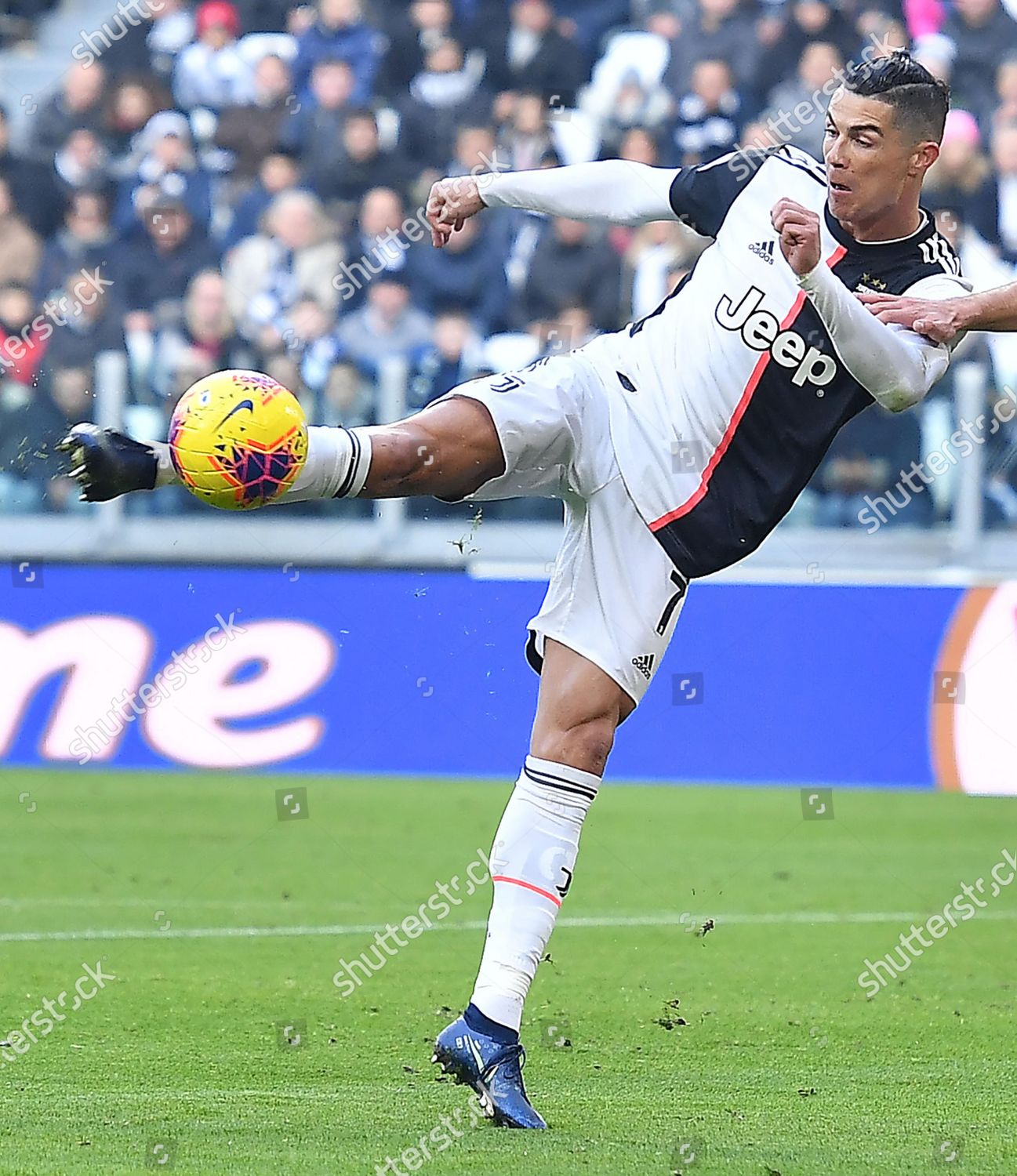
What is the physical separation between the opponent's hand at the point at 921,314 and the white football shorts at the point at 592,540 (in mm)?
686

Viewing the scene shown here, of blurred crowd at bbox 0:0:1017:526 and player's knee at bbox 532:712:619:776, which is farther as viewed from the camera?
blurred crowd at bbox 0:0:1017:526

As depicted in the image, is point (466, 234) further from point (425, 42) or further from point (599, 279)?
point (425, 42)

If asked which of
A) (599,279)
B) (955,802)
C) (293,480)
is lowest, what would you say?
(955,802)

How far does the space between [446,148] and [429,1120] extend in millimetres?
9067

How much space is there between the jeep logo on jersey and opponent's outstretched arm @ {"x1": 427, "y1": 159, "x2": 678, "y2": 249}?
0.33 m

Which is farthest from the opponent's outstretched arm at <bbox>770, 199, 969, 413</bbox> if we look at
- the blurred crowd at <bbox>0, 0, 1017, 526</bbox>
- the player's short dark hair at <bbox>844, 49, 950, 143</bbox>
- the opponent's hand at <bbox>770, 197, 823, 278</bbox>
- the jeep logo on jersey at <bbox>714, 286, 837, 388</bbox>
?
the blurred crowd at <bbox>0, 0, 1017, 526</bbox>

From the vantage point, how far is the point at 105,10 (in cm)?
1462

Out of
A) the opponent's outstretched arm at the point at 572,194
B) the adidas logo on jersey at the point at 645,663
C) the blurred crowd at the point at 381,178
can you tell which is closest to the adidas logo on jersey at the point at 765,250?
the opponent's outstretched arm at the point at 572,194

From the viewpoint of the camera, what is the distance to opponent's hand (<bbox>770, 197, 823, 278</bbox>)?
3.78 meters

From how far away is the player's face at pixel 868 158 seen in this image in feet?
14.1

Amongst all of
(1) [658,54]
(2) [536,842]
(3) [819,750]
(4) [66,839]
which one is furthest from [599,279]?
(2) [536,842]

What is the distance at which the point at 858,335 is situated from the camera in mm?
3953

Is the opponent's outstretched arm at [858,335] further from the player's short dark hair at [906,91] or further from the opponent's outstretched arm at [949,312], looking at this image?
the player's short dark hair at [906,91]

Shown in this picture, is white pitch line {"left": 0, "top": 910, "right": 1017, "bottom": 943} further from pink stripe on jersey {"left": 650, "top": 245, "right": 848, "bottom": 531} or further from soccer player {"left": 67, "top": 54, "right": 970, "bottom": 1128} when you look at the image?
pink stripe on jersey {"left": 650, "top": 245, "right": 848, "bottom": 531}
